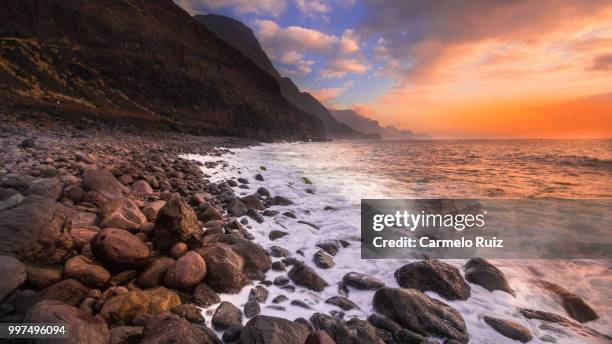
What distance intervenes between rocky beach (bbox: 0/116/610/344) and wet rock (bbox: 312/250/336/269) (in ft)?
0.08

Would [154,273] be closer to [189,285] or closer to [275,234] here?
[189,285]

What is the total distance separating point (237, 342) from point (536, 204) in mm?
10592

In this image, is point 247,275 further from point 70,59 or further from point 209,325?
point 70,59

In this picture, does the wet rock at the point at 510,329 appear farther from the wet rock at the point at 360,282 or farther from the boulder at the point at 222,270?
the boulder at the point at 222,270

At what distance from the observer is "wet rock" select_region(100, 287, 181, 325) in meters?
2.63

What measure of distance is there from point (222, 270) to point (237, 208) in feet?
9.72

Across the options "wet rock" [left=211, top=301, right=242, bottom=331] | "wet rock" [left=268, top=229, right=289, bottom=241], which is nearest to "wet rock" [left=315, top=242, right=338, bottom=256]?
"wet rock" [left=268, top=229, right=289, bottom=241]

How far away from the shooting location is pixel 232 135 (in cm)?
4672

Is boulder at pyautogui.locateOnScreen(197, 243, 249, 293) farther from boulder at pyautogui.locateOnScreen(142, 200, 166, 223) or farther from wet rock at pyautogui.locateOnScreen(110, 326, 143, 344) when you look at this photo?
boulder at pyautogui.locateOnScreen(142, 200, 166, 223)

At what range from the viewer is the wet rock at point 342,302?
363cm

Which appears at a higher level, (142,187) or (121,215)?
(142,187)

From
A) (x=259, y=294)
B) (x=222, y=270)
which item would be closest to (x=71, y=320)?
(x=222, y=270)

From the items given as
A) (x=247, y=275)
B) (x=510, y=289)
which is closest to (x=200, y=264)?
(x=247, y=275)

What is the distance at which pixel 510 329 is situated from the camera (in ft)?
11.4
